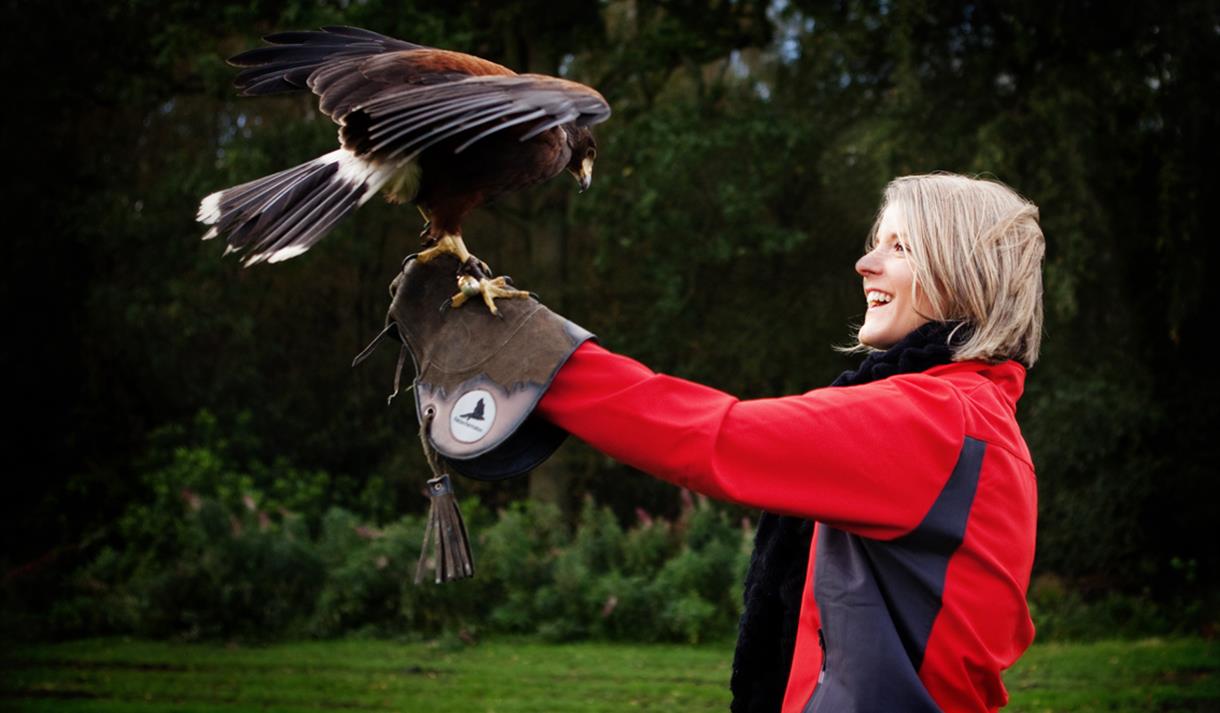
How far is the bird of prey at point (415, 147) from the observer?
1.73m

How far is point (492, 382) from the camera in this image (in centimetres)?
151

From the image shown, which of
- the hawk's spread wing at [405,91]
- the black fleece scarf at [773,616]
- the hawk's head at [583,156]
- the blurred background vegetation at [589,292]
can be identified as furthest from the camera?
the blurred background vegetation at [589,292]

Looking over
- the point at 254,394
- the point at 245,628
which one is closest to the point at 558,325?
the point at 245,628

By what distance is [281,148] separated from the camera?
9.84m

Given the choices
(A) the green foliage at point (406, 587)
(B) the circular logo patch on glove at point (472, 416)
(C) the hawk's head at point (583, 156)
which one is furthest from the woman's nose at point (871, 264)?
(A) the green foliage at point (406, 587)

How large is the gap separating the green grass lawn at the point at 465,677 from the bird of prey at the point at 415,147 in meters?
4.19

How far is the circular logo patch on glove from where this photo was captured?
1.48 meters

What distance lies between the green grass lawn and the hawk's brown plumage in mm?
4159

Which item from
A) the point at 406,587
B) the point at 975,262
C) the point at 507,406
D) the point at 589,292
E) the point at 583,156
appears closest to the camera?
the point at 507,406

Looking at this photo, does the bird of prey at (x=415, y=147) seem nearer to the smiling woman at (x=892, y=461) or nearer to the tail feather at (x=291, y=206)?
the tail feather at (x=291, y=206)

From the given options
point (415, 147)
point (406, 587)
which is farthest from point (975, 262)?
point (406, 587)

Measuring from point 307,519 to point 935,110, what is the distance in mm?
5648

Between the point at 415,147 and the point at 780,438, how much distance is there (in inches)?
26.0

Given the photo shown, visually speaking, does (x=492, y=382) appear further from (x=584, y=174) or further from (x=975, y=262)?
(x=584, y=174)
